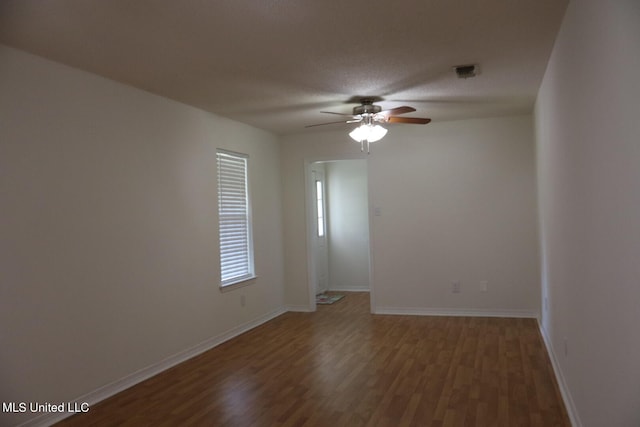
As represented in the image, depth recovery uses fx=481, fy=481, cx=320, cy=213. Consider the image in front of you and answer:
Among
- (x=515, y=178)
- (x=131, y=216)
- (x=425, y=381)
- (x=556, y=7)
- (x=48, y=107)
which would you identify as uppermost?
(x=556, y=7)

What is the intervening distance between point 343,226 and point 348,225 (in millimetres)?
92

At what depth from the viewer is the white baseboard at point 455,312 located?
19.9 ft

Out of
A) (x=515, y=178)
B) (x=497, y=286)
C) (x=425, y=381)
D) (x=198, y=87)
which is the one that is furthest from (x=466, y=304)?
(x=198, y=87)

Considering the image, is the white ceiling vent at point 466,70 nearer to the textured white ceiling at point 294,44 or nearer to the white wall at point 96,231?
the textured white ceiling at point 294,44

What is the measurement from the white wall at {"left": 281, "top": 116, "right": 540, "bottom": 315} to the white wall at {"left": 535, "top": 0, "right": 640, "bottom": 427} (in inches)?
104

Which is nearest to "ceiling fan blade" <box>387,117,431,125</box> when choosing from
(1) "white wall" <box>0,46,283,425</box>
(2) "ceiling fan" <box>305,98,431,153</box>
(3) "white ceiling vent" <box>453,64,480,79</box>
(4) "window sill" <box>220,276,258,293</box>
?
(2) "ceiling fan" <box>305,98,431,153</box>

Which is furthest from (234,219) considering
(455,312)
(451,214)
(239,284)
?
(455,312)

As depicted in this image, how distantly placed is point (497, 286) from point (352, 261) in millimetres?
2918

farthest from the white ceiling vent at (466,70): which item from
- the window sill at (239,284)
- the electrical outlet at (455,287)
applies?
the window sill at (239,284)

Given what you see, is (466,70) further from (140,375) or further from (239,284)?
(140,375)

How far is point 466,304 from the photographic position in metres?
6.27

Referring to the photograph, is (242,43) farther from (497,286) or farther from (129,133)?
(497,286)

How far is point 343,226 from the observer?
8.53 meters

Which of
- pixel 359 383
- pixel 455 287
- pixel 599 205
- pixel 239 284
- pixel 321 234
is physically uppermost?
pixel 599 205
